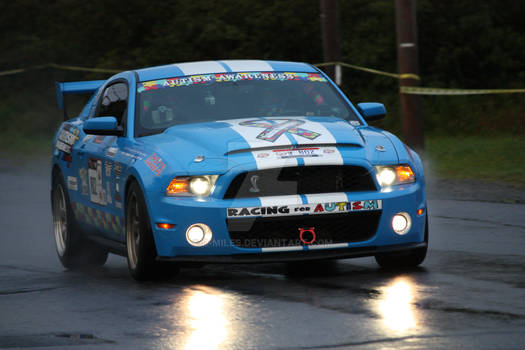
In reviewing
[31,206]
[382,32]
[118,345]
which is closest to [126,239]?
[118,345]

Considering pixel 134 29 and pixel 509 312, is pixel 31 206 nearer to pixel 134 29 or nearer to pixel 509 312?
pixel 509 312

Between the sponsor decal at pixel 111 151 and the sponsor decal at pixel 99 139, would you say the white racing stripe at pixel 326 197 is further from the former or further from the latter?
the sponsor decal at pixel 99 139

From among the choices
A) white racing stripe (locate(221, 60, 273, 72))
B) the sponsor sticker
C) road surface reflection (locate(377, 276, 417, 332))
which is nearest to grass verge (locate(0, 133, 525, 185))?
white racing stripe (locate(221, 60, 273, 72))

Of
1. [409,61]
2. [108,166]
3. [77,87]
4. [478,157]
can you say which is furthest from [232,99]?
[478,157]

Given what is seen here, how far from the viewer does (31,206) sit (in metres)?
15.6

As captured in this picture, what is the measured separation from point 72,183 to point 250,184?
2.78 m

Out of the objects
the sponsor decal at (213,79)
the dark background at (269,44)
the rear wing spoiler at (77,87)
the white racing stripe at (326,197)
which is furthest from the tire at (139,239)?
the dark background at (269,44)

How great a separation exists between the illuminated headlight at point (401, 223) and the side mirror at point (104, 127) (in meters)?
2.31

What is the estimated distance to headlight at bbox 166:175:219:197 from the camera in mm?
8227

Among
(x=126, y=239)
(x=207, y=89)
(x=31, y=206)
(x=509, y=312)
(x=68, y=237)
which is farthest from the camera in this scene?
(x=31, y=206)

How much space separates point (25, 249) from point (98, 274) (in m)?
2.03

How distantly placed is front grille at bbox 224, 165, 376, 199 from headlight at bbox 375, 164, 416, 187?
11 centimetres

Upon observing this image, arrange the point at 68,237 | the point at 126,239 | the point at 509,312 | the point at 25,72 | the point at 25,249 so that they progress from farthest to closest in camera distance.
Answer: the point at 25,72
the point at 25,249
the point at 68,237
the point at 126,239
the point at 509,312

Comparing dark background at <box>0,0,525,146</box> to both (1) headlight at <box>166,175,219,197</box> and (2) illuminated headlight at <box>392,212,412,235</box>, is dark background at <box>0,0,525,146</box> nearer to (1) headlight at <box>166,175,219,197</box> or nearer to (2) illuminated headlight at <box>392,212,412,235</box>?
(2) illuminated headlight at <box>392,212,412,235</box>
